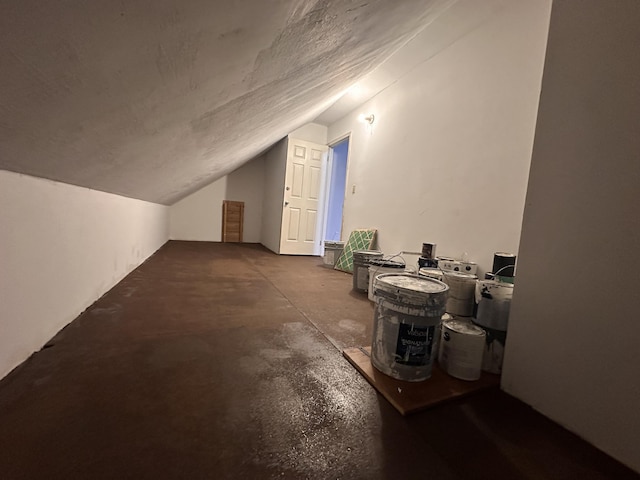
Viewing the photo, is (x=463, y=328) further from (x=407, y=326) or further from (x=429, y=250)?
(x=429, y=250)

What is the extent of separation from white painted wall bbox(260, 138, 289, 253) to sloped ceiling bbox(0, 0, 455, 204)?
132 inches

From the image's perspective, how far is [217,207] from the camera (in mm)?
6012

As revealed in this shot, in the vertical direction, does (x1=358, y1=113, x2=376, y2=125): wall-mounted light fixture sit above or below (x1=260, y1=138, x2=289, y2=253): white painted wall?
above

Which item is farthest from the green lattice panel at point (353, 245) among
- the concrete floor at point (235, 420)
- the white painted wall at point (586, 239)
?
the white painted wall at point (586, 239)

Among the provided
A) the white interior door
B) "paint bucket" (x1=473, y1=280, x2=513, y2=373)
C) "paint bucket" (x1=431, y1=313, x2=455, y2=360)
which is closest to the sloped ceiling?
"paint bucket" (x1=431, y1=313, x2=455, y2=360)

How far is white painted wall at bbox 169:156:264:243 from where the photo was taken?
18.9 feet

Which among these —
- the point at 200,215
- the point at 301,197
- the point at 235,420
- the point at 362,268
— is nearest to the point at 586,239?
the point at 235,420

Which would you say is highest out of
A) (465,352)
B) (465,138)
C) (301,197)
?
(465,138)

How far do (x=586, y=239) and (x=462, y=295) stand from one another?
0.65m

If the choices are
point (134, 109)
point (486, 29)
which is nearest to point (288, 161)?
point (486, 29)

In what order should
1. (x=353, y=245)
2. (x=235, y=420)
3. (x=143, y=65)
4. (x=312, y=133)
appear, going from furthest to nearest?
(x=312, y=133) < (x=353, y=245) < (x=235, y=420) < (x=143, y=65)

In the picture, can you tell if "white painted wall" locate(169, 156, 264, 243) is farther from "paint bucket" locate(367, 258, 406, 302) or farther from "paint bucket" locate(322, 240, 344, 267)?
"paint bucket" locate(367, 258, 406, 302)

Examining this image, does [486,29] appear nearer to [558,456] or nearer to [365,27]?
[365,27]

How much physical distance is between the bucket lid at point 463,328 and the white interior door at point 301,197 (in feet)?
12.1
